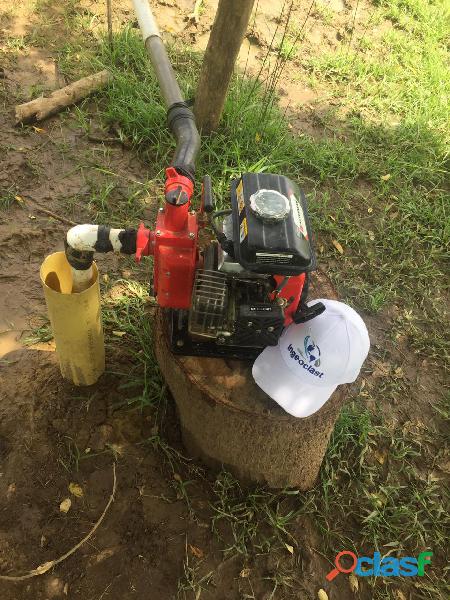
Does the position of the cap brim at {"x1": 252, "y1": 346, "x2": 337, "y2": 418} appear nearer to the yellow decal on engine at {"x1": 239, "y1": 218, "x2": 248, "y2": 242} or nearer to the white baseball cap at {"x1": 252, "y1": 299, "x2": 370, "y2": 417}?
the white baseball cap at {"x1": 252, "y1": 299, "x2": 370, "y2": 417}

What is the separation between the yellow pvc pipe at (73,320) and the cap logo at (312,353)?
884mm

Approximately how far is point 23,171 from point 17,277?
869mm

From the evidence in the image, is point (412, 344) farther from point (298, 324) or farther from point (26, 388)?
point (26, 388)

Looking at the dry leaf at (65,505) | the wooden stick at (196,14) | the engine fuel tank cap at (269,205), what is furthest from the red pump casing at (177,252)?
the wooden stick at (196,14)

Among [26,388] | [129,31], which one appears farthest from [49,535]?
[129,31]

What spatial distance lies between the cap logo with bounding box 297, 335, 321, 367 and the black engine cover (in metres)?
0.30

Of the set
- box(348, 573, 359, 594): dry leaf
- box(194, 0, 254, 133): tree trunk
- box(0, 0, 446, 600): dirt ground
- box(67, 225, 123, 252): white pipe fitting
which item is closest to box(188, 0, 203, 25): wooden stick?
box(194, 0, 254, 133): tree trunk

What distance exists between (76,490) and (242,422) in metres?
0.86

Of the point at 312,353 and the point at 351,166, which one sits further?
the point at 351,166

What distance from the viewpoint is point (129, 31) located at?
157 inches

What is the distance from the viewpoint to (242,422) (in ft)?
6.16

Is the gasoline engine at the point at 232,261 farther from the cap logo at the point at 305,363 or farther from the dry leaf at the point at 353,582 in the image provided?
the dry leaf at the point at 353,582

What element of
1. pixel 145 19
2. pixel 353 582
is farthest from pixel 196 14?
pixel 353 582

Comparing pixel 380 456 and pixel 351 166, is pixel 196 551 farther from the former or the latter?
pixel 351 166
